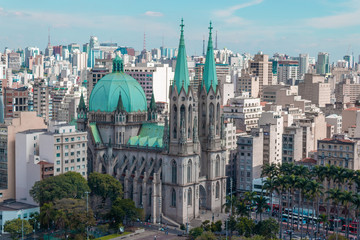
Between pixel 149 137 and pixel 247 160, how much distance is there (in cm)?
2710

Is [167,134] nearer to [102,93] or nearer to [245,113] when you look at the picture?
[102,93]

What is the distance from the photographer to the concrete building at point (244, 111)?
18788cm

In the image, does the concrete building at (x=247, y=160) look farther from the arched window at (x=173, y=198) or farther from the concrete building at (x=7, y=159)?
the concrete building at (x=7, y=159)

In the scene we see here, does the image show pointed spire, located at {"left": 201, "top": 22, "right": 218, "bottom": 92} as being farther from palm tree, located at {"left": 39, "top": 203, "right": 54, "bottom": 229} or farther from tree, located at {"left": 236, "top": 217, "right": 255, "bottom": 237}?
palm tree, located at {"left": 39, "top": 203, "right": 54, "bottom": 229}

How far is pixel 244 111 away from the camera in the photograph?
188500mm

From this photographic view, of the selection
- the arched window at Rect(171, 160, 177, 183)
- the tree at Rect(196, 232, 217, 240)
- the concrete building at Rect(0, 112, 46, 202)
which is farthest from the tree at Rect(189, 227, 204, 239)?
the concrete building at Rect(0, 112, 46, 202)

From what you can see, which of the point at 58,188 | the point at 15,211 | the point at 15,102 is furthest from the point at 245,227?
the point at 15,102

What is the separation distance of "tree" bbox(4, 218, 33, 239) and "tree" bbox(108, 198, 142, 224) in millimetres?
16411

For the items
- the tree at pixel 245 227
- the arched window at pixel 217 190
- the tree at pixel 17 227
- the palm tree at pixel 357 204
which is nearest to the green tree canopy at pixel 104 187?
the tree at pixel 17 227

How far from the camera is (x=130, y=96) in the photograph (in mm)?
143375

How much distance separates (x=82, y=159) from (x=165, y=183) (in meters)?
18.5

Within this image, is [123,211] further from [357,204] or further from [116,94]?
[357,204]

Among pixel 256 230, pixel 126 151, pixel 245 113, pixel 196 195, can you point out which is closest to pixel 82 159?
pixel 126 151

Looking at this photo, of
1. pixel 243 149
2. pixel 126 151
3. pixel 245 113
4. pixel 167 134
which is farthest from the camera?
pixel 245 113
